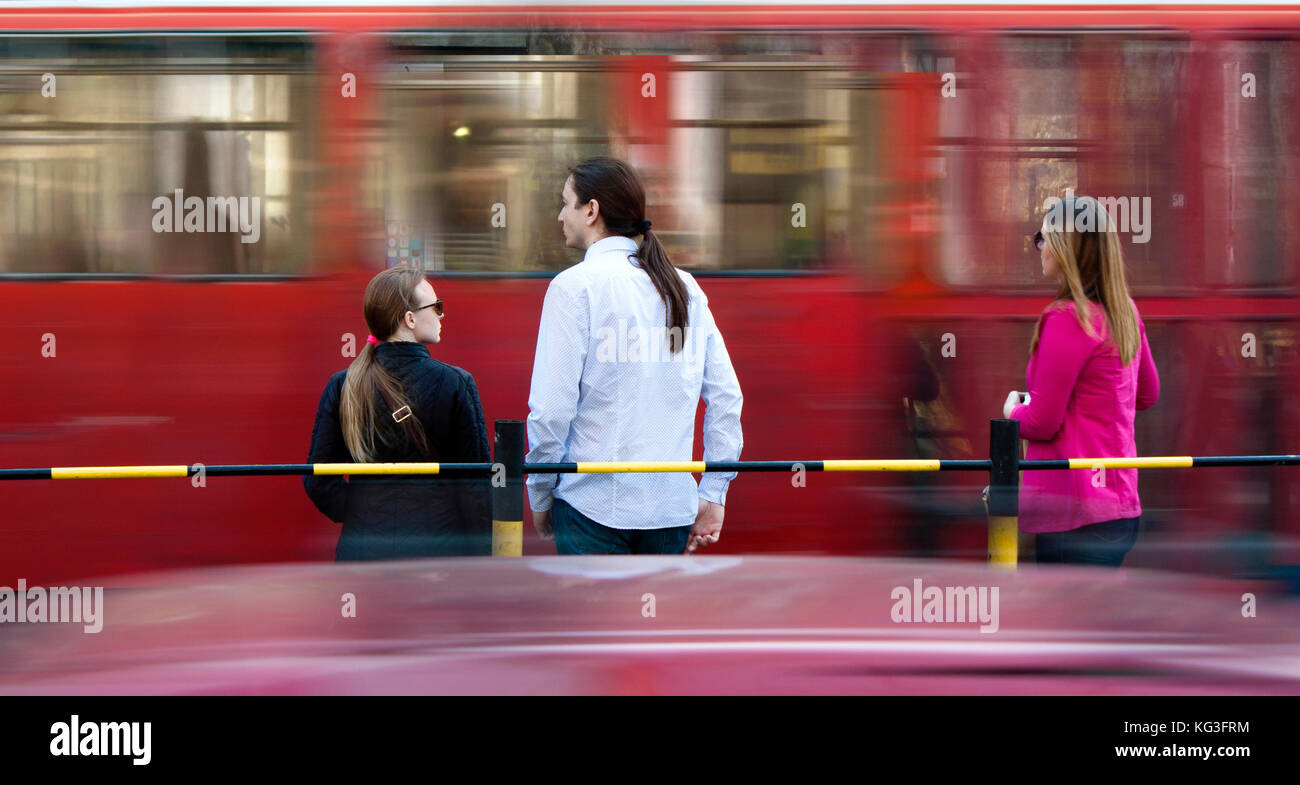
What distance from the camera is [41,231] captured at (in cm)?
611

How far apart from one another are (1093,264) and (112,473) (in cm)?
306

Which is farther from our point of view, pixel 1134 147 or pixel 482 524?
pixel 1134 147

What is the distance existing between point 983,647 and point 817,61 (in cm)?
446

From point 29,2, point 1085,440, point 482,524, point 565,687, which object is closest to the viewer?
point 565,687

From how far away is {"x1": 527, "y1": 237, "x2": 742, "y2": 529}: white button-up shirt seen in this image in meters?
3.41

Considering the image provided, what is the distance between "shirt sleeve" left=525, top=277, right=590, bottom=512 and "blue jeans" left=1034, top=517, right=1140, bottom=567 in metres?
1.42

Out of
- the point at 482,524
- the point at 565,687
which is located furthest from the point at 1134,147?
the point at 565,687

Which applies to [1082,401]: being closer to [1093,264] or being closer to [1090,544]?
[1093,264]

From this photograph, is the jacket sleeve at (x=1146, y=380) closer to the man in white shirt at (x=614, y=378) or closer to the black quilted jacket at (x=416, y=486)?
the man in white shirt at (x=614, y=378)

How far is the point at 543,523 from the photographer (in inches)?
138

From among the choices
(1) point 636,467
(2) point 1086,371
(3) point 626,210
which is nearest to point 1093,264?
(2) point 1086,371

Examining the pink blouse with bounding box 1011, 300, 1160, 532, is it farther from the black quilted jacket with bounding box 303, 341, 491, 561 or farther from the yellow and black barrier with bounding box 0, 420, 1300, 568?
the black quilted jacket with bounding box 303, 341, 491, 561

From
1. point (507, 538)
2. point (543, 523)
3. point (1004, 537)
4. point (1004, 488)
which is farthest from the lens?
point (1004, 488)
